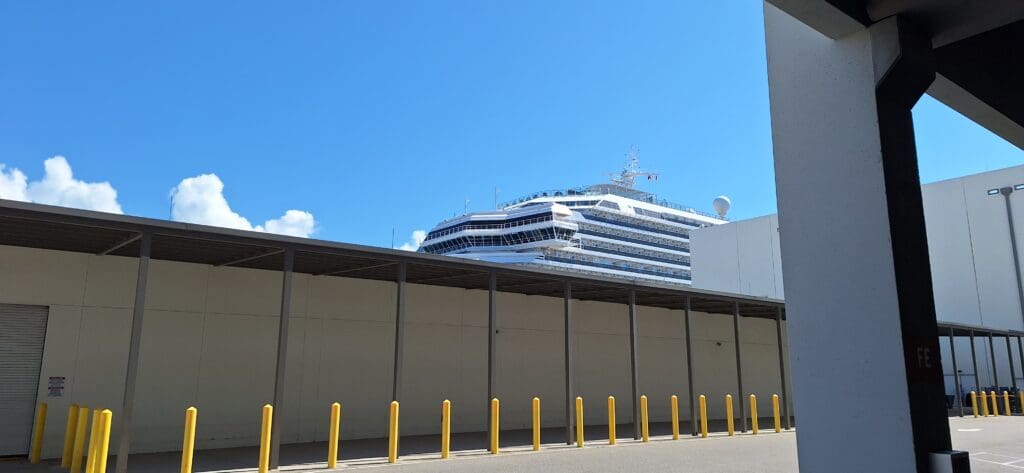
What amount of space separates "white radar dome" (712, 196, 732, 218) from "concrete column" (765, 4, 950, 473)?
7695 cm

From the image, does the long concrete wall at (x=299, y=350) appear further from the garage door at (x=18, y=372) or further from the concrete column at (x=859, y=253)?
the concrete column at (x=859, y=253)

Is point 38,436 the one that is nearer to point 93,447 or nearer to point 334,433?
point 93,447

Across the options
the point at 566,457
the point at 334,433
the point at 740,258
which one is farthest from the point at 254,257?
the point at 740,258

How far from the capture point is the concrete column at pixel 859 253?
482 centimetres

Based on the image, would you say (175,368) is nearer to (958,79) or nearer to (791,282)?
(791,282)

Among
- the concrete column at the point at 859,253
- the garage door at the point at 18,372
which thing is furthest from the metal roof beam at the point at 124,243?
the concrete column at the point at 859,253

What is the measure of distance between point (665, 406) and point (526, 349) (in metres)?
5.67

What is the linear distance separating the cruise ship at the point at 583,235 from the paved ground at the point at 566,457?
63929 millimetres

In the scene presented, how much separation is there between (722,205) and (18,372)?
75517mm

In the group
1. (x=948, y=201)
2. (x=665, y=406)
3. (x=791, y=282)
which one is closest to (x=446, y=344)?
(x=665, y=406)

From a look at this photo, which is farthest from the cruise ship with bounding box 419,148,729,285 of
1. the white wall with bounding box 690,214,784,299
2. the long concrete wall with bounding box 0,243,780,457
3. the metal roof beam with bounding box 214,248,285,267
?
the metal roof beam with bounding box 214,248,285,267

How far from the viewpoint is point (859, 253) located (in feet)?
16.6

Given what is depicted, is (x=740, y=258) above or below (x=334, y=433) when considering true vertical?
above

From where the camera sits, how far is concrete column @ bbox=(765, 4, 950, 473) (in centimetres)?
482
